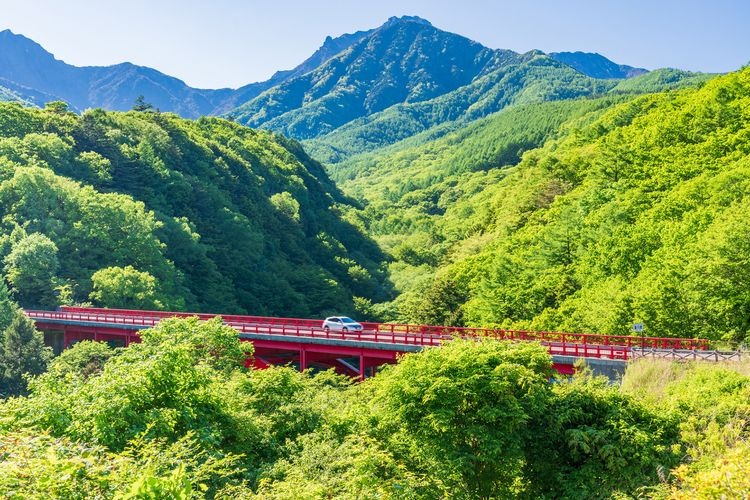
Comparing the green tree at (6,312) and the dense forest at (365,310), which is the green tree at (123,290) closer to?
the dense forest at (365,310)

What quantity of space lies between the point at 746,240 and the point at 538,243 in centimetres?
3507

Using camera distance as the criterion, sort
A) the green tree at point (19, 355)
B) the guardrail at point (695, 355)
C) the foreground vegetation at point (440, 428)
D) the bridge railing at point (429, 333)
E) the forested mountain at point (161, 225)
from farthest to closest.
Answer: the forested mountain at point (161, 225)
the green tree at point (19, 355)
the bridge railing at point (429, 333)
the guardrail at point (695, 355)
the foreground vegetation at point (440, 428)

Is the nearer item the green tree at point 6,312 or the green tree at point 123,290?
the green tree at point 6,312

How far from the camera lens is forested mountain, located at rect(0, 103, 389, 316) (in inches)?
2881

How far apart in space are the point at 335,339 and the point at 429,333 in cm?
659

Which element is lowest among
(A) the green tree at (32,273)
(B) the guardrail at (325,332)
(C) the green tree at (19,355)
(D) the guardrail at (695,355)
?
(C) the green tree at (19,355)

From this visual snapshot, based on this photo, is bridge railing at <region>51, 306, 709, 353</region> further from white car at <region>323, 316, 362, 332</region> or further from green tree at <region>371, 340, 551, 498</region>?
green tree at <region>371, 340, 551, 498</region>

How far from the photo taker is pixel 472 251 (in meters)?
101

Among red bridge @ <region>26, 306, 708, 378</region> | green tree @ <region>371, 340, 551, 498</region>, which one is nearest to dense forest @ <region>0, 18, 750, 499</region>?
green tree @ <region>371, 340, 551, 498</region>

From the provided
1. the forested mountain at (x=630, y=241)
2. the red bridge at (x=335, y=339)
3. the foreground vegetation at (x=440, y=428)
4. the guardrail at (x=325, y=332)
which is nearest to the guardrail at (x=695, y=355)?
the red bridge at (x=335, y=339)

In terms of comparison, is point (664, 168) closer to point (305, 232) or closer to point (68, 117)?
point (305, 232)

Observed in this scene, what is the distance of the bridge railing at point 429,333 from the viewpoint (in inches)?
1432

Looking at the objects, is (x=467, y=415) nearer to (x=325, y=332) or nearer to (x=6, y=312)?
(x=325, y=332)

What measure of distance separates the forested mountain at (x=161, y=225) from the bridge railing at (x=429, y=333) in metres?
15.5
